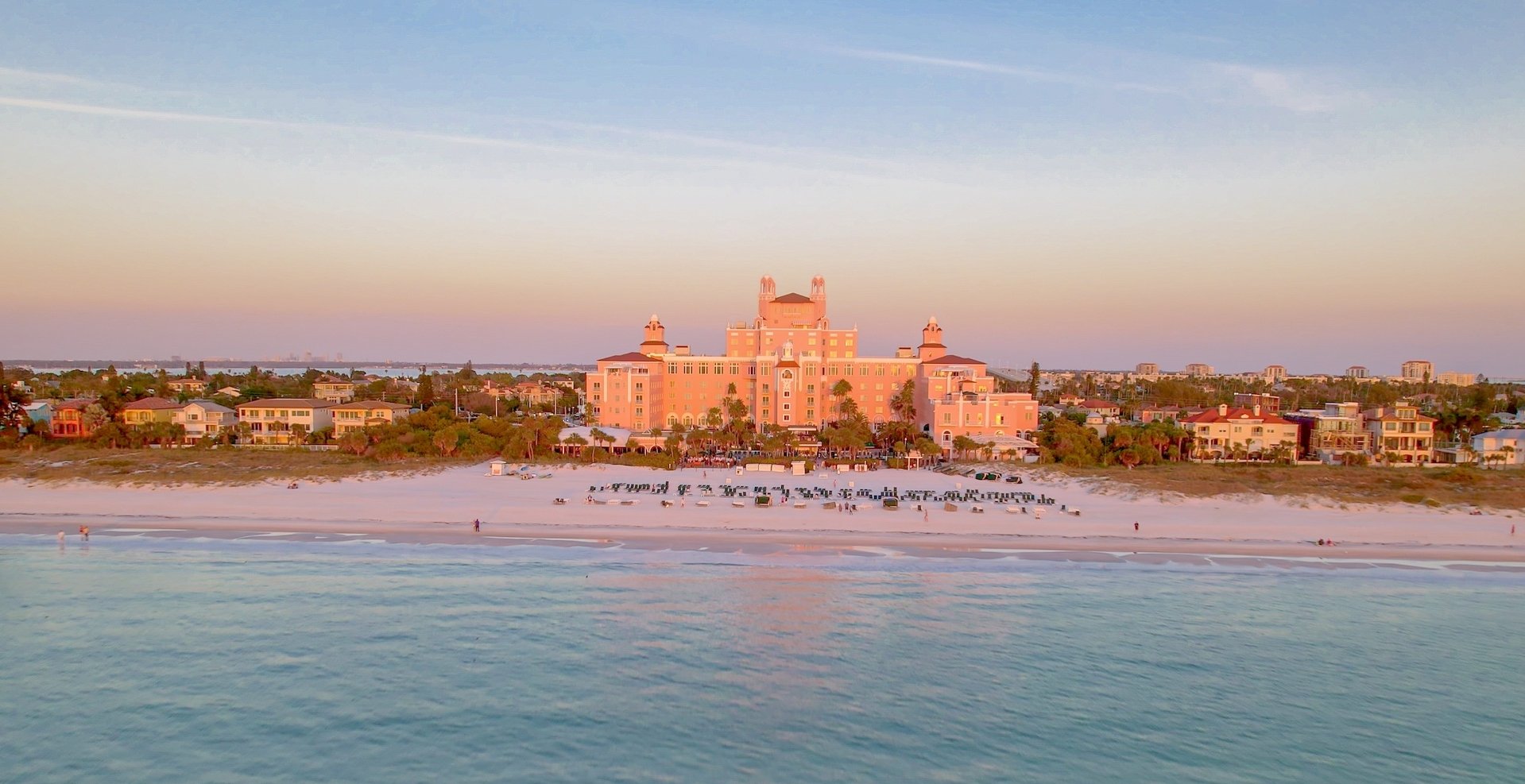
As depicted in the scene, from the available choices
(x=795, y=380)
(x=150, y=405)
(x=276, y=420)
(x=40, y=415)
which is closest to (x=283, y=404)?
(x=276, y=420)

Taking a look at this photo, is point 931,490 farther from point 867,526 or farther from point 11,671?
point 11,671

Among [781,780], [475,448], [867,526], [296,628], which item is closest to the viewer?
[781,780]

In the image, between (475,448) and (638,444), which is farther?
(638,444)

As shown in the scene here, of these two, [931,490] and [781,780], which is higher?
[931,490]

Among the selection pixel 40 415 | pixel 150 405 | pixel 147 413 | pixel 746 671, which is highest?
pixel 150 405

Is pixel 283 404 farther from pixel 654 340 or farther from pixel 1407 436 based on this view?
pixel 1407 436

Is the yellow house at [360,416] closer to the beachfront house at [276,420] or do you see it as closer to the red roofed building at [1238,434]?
the beachfront house at [276,420]

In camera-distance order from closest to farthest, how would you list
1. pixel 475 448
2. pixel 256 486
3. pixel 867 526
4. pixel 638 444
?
pixel 867 526
pixel 256 486
pixel 475 448
pixel 638 444

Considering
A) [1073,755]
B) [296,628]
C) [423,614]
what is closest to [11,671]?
[296,628]

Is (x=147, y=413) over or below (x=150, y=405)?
below
